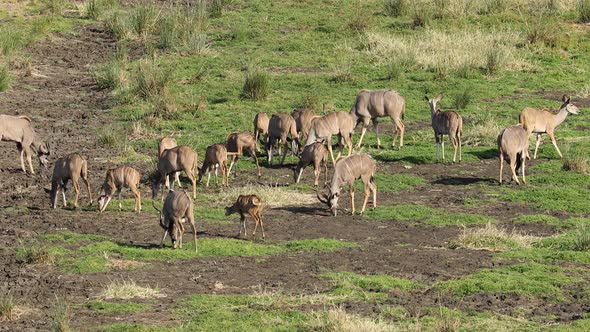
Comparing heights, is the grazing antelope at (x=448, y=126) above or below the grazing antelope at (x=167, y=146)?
above

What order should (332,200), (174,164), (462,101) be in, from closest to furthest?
(332,200) → (174,164) → (462,101)

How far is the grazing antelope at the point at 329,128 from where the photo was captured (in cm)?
2377

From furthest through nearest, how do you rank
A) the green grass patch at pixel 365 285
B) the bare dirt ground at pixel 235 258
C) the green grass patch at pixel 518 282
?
the green grass patch at pixel 518 282
the green grass patch at pixel 365 285
the bare dirt ground at pixel 235 258

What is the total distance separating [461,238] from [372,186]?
282 cm

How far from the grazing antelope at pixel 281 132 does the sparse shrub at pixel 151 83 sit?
14.9 ft

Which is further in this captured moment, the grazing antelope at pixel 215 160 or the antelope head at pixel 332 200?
the grazing antelope at pixel 215 160

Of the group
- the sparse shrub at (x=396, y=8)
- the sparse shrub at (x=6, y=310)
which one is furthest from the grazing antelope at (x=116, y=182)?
the sparse shrub at (x=396, y=8)

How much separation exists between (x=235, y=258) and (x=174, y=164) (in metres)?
3.95

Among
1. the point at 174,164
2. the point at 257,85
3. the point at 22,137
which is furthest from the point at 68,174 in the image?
the point at 257,85

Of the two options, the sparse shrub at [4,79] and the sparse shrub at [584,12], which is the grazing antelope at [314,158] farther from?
the sparse shrub at [584,12]

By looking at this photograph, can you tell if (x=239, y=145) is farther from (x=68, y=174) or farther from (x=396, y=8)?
(x=396, y=8)

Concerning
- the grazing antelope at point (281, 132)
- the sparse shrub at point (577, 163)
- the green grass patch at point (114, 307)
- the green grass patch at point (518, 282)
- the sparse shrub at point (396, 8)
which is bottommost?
the green grass patch at point (114, 307)

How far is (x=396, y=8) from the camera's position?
37000mm

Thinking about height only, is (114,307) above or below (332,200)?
below
